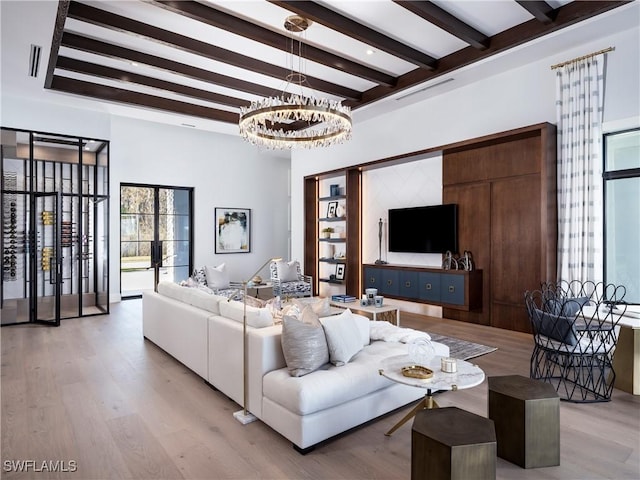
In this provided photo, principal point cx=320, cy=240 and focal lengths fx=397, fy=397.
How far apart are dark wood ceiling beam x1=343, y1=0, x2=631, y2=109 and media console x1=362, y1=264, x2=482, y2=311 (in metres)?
2.84

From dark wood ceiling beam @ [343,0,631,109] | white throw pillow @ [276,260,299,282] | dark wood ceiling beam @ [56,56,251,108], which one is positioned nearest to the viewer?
dark wood ceiling beam @ [343,0,631,109]

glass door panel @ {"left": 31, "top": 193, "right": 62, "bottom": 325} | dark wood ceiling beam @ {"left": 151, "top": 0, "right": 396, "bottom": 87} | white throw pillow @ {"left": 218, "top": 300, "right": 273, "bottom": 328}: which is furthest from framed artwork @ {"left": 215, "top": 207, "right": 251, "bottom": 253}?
white throw pillow @ {"left": 218, "top": 300, "right": 273, "bottom": 328}

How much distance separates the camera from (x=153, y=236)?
8.84 m

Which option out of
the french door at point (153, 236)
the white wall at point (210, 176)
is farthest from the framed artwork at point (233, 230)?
the french door at point (153, 236)

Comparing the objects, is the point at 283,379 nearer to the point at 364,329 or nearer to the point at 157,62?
the point at 364,329

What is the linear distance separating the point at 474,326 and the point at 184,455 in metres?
4.63

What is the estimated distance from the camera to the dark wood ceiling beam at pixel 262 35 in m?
3.97

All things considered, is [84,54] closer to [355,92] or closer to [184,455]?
[355,92]

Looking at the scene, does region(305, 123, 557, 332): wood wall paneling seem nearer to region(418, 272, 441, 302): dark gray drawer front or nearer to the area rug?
region(418, 272, 441, 302): dark gray drawer front

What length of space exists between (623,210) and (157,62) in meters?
6.06

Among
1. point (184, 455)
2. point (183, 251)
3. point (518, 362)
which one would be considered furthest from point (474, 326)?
point (183, 251)

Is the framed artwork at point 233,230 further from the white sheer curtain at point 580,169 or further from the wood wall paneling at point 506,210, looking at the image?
the white sheer curtain at point 580,169

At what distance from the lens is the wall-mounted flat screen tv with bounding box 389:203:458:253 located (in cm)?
629

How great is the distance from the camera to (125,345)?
4.93 metres
